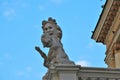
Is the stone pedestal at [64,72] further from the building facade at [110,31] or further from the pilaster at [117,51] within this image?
the pilaster at [117,51]

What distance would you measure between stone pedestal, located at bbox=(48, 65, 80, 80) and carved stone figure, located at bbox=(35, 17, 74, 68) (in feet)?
1.14

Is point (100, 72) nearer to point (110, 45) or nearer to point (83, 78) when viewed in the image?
Answer: point (83, 78)

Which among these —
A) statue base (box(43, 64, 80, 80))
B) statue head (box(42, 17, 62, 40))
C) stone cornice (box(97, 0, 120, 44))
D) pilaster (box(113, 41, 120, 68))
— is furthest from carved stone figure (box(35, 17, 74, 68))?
pilaster (box(113, 41, 120, 68))

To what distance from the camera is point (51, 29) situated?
1540 centimetres

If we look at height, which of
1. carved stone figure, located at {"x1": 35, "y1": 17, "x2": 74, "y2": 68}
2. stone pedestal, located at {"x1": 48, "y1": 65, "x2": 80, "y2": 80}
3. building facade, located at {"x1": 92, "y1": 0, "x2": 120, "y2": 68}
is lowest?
stone pedestal, located at {"x1": 48, "y1": 65, "x2": 80, "y2": 80}

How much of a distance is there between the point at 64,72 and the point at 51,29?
2.00m

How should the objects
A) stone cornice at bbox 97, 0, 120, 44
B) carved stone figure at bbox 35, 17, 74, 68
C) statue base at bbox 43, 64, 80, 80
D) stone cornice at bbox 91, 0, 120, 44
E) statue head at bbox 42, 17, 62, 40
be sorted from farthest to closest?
stone cornice at bbox 91, 0, 120, 44
stone cornice at bbox 97, 0, 120, 44
statue head at bbox 42, 17, 62, 40
carved stone figure at bbox 35, 17, 74, 68
statue base at bbox 43, 64, 80, 80

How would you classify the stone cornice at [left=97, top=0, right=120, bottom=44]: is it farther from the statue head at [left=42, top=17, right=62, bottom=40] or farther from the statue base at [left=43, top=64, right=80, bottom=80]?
the statue base at [left=43, top=64, right=80, bottom=80]

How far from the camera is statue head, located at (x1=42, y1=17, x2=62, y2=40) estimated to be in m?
15.3

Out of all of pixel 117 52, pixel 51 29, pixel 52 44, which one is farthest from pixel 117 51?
pixel 52 44

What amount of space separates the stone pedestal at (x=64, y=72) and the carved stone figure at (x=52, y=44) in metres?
0.35

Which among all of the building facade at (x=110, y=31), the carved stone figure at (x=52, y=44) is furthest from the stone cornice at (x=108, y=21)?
the carved stone figure at (x=52, y=44)

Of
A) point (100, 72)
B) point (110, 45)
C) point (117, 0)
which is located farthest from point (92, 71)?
point (110, 45)

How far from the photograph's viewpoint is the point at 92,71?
1426 centimetres
